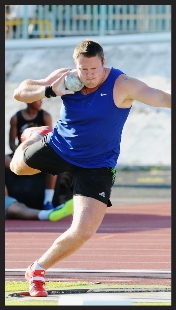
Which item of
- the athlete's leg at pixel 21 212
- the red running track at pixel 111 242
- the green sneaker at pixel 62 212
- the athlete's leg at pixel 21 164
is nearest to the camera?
the athlete's leg at pixel 21 164

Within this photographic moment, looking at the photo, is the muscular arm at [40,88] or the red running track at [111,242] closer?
the muscular arm at [40,88]

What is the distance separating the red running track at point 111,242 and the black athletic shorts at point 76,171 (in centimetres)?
177

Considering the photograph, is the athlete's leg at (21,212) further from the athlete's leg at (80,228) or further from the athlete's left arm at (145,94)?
the athlete's left arm at (145,94)

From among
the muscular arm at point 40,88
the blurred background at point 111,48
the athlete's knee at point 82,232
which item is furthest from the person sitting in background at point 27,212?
the blurred background at point 111,48

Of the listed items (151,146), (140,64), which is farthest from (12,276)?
(140,64)

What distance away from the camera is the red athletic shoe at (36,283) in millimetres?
6711

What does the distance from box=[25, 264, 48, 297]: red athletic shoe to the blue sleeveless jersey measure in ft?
3.04

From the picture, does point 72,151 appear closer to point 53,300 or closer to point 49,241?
point 53,300

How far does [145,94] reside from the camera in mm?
6672

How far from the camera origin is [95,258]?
934 cm

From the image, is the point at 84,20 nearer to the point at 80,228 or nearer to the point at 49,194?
the point at 49,194

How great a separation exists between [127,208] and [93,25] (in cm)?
976

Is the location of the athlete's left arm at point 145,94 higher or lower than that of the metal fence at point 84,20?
lower

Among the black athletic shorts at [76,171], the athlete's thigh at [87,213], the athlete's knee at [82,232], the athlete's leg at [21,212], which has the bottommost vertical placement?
the athlete's leg at [21,212]
